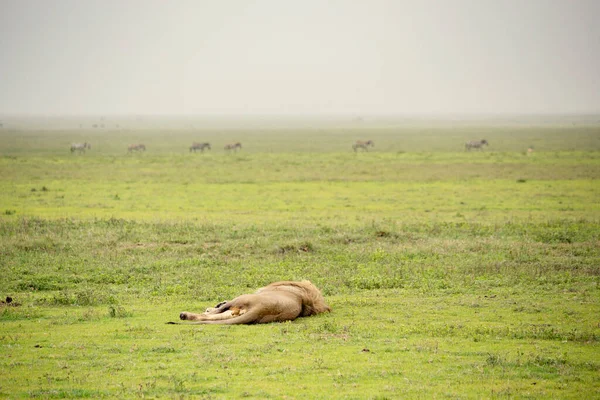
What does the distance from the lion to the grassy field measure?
1.17ft

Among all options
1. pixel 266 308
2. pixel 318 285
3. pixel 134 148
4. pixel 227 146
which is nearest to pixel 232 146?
pixel 227 146

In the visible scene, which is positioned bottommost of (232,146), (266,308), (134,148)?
(266,308)

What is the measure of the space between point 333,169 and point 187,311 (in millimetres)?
33648

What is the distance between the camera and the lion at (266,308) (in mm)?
10984

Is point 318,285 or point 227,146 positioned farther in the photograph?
point 227,146

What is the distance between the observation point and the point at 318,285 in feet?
46.1

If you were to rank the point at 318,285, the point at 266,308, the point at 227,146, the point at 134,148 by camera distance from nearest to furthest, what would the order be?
the point at 266,308 < the point at 318,285 < the point at 134,148 < the point at 227,146

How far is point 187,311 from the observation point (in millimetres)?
11750

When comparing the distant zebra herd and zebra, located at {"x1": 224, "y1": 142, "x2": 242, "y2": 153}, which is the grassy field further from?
zebra, located at {"x1": 224, "y1": 142, "x2": 242, "y2": 153}

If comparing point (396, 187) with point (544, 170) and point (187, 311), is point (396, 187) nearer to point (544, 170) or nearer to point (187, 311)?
point (544, 170)

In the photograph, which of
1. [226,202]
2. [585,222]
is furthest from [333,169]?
[585,222]

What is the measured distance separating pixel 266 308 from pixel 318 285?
123 inches

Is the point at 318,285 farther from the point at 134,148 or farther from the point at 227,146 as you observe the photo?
the point at 134,148

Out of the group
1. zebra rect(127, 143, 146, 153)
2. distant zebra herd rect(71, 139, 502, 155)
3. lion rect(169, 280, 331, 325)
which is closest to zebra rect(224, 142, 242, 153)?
distant zebra herd rect(71, 139, 502, 155)
